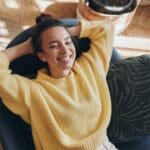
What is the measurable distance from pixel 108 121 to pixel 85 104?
0.13m

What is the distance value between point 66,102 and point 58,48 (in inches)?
A: 8.2

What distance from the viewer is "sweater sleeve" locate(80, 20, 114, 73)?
4.79 ft

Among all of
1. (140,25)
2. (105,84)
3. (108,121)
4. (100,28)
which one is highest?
(100,28)

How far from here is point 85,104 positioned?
137 cm

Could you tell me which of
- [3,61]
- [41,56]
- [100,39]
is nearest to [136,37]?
[100,39]

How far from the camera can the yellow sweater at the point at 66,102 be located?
1.28 metres

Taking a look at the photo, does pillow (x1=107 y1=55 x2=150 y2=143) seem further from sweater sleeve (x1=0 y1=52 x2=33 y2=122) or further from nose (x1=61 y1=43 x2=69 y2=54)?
sweater sleeve (x1=0 y1=52 x2=33 y2=122)

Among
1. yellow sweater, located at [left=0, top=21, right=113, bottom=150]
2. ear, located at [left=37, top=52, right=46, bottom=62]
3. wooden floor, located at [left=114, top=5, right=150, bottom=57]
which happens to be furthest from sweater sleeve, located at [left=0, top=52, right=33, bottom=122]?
wooden floor, located at [left=114, top=5, right=150, bottom=57]

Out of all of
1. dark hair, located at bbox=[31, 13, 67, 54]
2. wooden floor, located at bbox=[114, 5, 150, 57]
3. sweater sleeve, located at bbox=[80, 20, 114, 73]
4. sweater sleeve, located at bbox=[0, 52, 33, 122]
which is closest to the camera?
sweater sleeve, located at bbox=[0, 52, 33, 122]

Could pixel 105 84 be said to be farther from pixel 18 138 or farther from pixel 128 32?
pixel 128 32

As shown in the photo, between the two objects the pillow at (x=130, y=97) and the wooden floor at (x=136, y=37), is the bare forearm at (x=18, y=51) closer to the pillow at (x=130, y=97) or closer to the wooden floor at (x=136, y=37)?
the pillow at (x=130, y=97)

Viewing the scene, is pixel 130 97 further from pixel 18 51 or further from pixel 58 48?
pixel 18 51

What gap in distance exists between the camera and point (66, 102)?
1333mm

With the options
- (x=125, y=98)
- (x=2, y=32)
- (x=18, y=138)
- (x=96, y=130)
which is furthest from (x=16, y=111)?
(x=2, y=32)
